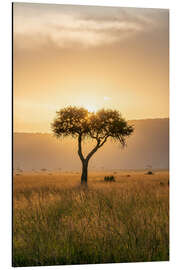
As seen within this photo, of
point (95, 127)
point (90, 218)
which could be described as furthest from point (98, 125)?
point (90, 218)

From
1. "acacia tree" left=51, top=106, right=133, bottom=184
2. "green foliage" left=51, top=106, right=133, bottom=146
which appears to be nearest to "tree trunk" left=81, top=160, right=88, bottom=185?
"acacia tree" left=51, top=106, right=133, bottom=184

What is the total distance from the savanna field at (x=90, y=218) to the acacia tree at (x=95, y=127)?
345 millimetres

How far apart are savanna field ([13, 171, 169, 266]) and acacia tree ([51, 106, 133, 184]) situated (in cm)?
35

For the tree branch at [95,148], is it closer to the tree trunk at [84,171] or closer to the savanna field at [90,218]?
the tree trunk at [84,171]

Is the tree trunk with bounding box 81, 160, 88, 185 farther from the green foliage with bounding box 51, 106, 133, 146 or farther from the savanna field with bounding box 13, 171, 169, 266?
the green foliage with bounding box 51, 106, 133, 146

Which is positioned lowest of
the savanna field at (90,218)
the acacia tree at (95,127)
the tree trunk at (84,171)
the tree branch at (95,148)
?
the savanna field at (90,218)

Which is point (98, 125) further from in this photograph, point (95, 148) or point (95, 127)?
point (95, 148)

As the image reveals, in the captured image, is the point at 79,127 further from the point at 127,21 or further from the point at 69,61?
the point at 127,21

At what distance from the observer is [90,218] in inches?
231

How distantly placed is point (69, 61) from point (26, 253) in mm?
2672

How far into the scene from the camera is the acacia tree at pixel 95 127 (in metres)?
6.06

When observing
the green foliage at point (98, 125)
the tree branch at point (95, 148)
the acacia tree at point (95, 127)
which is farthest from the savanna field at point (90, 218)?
the green foliage at point (98, 125)

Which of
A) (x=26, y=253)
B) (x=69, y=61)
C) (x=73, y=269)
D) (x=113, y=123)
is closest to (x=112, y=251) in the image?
→ (x=73, y=269)

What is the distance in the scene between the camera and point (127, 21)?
616 cm
